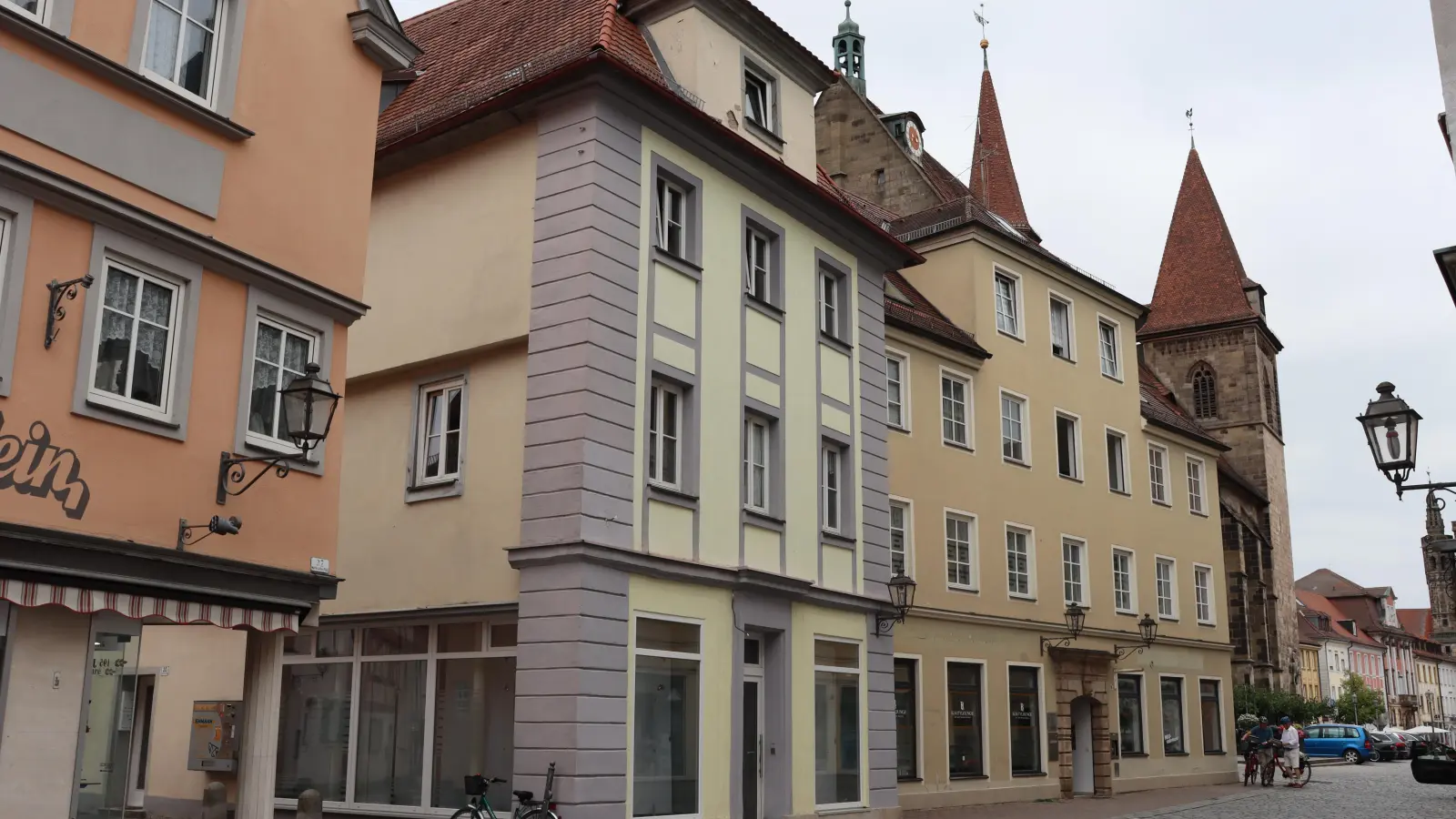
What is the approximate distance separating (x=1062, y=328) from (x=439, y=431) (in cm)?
1687

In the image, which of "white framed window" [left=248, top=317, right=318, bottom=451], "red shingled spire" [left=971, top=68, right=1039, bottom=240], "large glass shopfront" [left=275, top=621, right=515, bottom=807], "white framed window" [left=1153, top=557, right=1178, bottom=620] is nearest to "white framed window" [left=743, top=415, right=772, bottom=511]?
"large glass shopfront" [left=275, top=621, right=515, bottom=807]

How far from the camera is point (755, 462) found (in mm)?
17984

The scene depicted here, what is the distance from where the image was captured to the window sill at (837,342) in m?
19.8

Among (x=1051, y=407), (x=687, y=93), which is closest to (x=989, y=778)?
(x=1051, y=407)

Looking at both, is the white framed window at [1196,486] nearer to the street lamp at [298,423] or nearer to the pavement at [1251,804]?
the pavement at [1251,804]

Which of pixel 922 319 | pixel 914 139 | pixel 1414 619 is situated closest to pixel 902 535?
pixel 922 319

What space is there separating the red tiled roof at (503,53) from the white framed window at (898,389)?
334 inches

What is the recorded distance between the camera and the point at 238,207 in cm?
1170

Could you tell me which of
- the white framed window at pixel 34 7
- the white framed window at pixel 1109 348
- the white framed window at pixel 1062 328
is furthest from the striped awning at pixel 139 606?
the white framed window at pixel 1109 348

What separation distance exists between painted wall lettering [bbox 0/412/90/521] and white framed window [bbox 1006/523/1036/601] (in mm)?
19596

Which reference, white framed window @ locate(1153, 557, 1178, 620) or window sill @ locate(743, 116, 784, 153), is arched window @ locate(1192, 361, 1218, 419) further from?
window sill @ locate(743, 116, 784, 153)

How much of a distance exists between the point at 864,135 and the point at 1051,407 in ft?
30.9

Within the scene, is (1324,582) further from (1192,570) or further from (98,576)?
(98,576)

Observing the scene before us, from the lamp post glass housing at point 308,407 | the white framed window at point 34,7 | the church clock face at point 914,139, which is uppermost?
the church clock face at point 914,139
